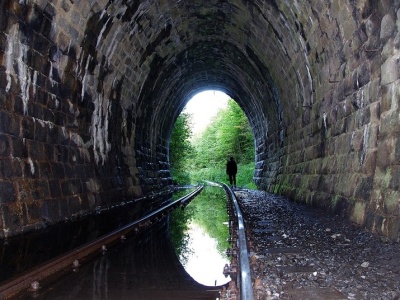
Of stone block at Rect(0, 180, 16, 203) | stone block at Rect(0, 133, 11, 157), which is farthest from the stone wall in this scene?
stone block at Rect(0, 133, 11, 157)

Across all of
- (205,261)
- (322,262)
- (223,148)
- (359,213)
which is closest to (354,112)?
(359,213)

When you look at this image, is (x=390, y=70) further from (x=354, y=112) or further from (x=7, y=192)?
(x=7, y=192)

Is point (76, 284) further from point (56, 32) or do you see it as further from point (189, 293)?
point (56, 32)

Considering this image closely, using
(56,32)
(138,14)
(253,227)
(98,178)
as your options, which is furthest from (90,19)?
(253,227)

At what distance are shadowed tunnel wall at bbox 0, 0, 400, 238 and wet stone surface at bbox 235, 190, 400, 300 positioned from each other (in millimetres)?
366

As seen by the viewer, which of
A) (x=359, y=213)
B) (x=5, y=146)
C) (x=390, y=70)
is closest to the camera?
(x=390, y=70)

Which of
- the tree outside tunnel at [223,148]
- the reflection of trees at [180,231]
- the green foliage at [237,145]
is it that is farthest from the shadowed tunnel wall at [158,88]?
the green foliage at [237,145]

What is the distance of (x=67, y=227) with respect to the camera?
6988 mm

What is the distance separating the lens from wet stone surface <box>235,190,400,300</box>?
10.4ft

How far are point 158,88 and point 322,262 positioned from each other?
13.1m

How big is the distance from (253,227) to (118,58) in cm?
652

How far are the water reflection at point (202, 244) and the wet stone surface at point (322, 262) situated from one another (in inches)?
15.9

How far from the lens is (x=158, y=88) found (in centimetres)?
1633

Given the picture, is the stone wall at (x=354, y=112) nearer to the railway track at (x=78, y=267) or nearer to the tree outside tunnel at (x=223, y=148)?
the railway track at (x=78, y=267)
